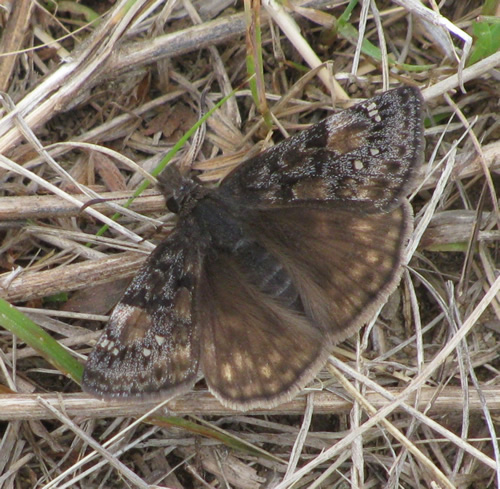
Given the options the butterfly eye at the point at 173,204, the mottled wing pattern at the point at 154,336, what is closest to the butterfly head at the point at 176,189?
the butterfly eye at the point at 173,204

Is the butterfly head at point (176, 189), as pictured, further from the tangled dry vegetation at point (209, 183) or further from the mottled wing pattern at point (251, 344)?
the mottled wing pattern at point (251, 344)

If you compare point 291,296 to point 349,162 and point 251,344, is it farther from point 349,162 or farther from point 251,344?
point 349,162

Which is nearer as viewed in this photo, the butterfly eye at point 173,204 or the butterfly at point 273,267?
the butterfly at point 273,267

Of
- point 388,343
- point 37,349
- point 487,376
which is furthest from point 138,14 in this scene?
point 487,376

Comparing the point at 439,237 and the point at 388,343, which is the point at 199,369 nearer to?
the point at 388,343

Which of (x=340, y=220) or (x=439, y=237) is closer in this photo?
(x=340, y=220)

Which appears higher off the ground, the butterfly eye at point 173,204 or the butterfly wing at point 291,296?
the butterfly eye at point 173,204

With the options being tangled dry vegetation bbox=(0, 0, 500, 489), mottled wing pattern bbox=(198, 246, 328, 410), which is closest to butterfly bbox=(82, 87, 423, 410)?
mottled wing pattern bbox=(198, 246, 328, 410)
